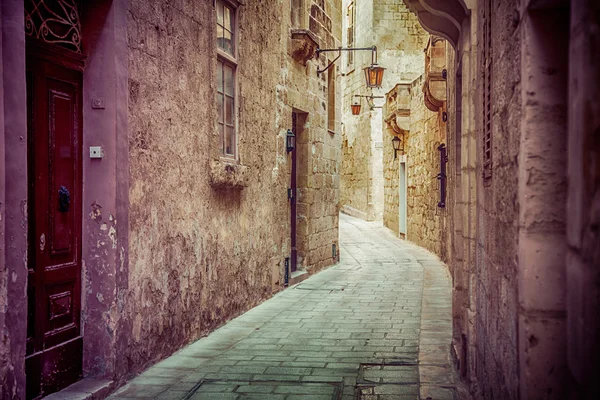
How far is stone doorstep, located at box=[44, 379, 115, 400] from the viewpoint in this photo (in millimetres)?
4160

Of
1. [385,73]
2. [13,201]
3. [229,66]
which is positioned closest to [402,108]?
[229,66]

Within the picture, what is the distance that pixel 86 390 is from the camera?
14.1ft

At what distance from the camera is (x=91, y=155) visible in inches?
181

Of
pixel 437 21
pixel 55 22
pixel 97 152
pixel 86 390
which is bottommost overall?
pixel 86 390

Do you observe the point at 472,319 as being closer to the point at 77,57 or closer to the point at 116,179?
the point at 116,179

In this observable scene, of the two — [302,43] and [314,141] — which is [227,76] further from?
[314,141]

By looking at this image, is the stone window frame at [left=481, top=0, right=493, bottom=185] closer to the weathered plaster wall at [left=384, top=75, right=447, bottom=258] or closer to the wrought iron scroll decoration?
the wrought iron scroll decoration

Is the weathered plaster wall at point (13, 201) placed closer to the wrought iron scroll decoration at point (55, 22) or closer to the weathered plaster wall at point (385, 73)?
the wrought iron scroll decoration at point (55, 22)

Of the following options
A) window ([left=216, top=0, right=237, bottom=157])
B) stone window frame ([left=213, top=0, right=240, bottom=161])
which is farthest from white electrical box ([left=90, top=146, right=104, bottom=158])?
window ([left=216, top=0, right=237, bottom=157])

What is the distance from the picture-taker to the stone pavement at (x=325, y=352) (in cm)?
457

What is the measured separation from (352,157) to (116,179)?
2775cm

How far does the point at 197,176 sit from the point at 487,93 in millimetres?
3305

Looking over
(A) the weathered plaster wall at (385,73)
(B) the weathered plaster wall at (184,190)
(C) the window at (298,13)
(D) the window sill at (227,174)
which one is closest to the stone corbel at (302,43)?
(C) the window at (298,13)

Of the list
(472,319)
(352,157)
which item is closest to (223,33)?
(472,319)
